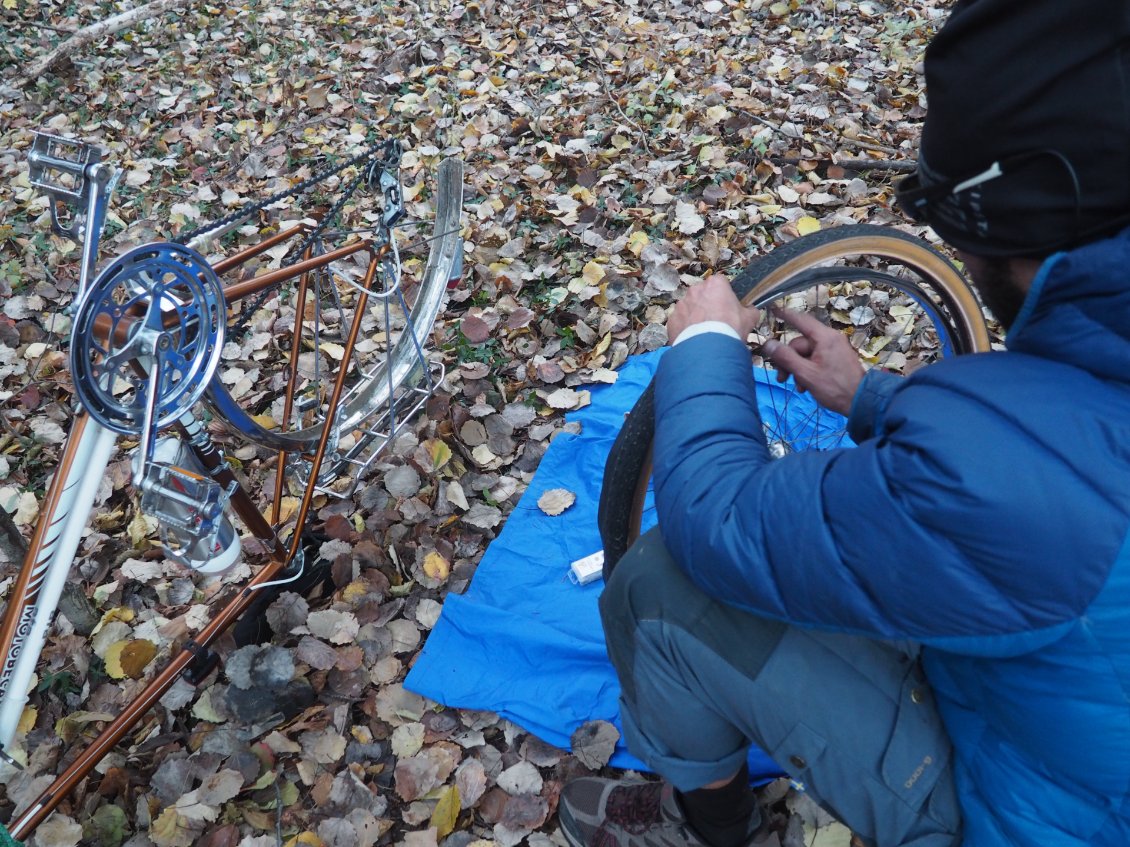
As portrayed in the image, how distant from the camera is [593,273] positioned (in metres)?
3.37

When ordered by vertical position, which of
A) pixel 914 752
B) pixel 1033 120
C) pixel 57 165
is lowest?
pixel 914 752

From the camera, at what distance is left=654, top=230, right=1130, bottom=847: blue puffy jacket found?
0.94 metres

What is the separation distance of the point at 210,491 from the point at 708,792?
3.88 ft

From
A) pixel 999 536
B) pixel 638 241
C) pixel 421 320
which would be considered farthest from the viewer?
pixel 638 241

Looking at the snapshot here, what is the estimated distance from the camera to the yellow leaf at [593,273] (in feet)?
11.0

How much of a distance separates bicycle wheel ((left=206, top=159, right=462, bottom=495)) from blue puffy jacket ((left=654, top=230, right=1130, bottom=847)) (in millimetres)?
1498

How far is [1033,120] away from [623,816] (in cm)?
Result: 163

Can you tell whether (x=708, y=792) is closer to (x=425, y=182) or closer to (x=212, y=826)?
(x=212, y=826)

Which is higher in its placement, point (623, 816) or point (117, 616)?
point (623, 816)

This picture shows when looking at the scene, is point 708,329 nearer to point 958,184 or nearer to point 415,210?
point 958,184

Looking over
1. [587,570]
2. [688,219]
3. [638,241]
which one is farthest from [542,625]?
[688,219]

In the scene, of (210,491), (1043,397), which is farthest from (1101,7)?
(210,491)

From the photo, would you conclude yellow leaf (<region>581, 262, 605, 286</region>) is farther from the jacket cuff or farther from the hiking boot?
the hiking boot

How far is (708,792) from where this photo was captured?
1.64 metres
